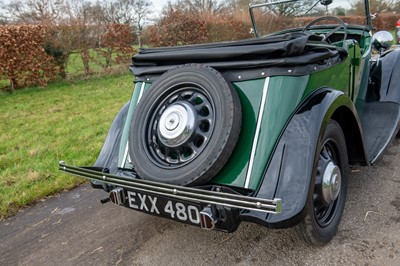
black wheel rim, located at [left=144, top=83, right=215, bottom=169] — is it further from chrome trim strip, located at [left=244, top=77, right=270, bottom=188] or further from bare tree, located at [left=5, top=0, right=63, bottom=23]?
bare tree, located at [left=5, top=0, right=63, bottom=23]

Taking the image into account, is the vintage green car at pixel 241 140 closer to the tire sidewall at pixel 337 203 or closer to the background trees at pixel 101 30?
the tire sidewall at pixel 337 203

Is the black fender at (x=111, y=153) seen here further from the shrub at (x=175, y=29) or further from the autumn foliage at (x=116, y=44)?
the shrub at (x=175, y=29)

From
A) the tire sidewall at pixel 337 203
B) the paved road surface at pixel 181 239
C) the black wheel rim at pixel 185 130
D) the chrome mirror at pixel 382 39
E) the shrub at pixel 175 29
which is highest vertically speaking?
the shrub at pixel 175 29

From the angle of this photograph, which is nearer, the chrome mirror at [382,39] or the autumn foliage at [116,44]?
the chrome mirror at [382,39]

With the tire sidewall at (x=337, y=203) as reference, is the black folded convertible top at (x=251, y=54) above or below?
above

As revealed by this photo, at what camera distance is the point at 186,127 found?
7.02 feet

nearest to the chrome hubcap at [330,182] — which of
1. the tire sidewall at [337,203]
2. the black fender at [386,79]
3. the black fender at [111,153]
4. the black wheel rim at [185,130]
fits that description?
the tire sidewall at [337,203]

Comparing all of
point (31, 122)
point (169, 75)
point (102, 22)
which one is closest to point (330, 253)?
point (169, 75)

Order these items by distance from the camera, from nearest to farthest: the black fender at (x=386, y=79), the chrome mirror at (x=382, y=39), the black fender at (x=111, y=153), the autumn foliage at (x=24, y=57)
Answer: the black fender at (x=111, y=153)
the black fender at (x=386, y=79)
the chrome mirror at (x=382, y=39)
the autumn foliage at (x=24, y=57)

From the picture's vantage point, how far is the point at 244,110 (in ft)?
7.24

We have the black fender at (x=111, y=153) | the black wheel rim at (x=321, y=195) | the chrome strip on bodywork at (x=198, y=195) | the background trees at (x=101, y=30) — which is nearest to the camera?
the chrome strip on bodywork at (x=198, y=195)

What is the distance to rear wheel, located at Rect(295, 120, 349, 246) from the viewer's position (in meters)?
2.12

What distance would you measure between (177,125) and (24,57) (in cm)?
863

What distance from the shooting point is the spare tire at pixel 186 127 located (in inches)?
79.0
